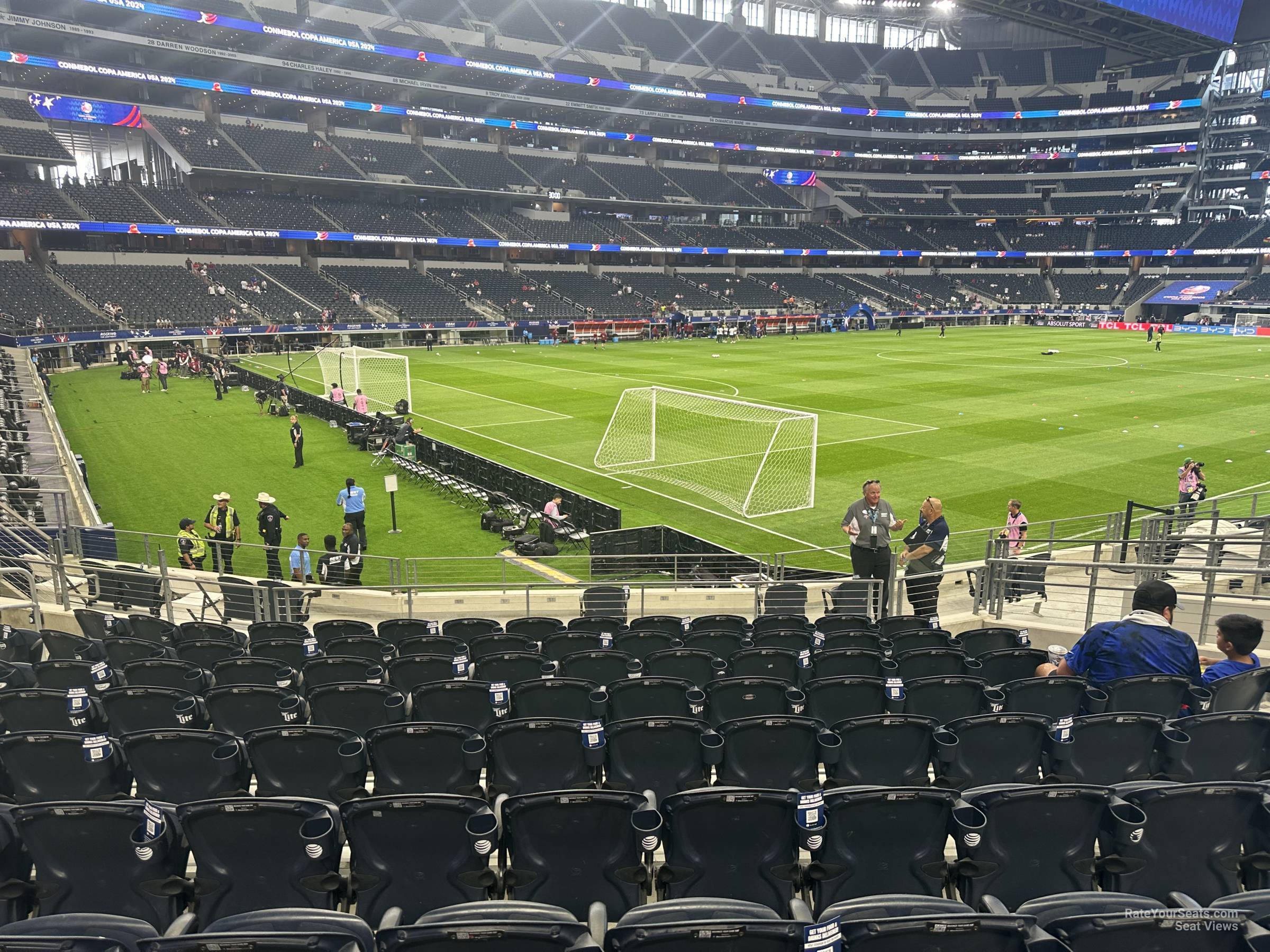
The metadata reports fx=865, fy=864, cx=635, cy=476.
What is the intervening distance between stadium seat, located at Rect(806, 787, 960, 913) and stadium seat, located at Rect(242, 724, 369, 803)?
293 centimetres

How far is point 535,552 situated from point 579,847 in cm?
1481

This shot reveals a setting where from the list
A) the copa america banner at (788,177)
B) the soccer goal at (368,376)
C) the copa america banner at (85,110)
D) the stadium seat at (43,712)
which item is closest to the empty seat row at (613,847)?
the stadium seat at (43,712)

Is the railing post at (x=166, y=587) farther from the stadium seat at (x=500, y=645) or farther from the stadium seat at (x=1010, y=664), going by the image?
the stadium seat at (x=1010, y=664)

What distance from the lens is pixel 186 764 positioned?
5.56 metres

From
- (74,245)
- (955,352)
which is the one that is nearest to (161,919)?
(955,352)

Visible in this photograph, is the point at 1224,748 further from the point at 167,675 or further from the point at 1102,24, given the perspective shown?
the point at 1102,24

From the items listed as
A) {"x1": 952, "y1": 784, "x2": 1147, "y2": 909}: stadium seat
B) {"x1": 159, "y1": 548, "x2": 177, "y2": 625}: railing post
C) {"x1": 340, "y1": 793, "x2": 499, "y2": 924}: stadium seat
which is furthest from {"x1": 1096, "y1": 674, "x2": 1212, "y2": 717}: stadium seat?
{"x1": 159, "y1": 548, "x2": 177, "y2": 625}: railing post

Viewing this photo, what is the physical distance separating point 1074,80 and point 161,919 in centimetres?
13532

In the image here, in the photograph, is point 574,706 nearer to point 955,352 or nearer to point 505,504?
point 505,504

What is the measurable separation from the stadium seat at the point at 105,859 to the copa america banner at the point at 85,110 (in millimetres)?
73652

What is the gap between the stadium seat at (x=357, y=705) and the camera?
22.2 ft

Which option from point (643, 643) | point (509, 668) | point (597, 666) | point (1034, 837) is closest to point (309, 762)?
point (509, 668)

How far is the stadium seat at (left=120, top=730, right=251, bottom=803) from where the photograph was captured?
548 centimetres

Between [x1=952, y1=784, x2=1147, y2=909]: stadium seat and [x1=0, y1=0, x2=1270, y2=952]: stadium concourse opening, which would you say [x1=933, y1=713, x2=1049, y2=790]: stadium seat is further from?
[x1=952, y1=784, x2=1147, y2=909]: stadium seat
